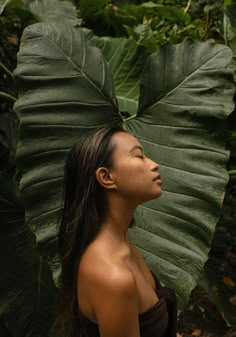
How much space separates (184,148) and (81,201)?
0.58m

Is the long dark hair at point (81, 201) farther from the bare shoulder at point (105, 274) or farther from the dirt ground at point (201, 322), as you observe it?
the dirt ground at point (201, 322)

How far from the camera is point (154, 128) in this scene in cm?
163

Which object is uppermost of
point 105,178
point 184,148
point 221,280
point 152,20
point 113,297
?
point 105,178

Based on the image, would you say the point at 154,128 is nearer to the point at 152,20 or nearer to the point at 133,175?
the point at 133,175

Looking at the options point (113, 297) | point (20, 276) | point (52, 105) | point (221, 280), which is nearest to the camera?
point (113, 297)

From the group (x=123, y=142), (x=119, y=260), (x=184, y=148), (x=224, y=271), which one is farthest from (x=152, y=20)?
(x=119, y=260)

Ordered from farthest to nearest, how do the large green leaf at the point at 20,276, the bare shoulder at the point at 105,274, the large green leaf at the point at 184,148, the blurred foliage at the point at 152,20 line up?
the blurred foliage at the point at 152,20
the large green leaf at the point at 20,276
the large green leaf at the point at 184,148
the bare shoulder at the point at 105,274

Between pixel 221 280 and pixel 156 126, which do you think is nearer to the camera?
pixel 156 126

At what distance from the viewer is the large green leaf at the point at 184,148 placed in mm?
1495

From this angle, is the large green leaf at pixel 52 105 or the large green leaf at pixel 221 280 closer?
the large green leaf at pixel 52 105

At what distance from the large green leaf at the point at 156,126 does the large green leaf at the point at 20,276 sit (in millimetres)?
346

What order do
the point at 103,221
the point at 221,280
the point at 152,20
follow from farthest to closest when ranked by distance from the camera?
the point at 152,20 → the point at 221,280 → the point at 103,221

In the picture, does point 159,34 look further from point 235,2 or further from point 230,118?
point 230,118

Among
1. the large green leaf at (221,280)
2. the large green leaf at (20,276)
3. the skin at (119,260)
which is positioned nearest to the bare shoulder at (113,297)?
the skin at (119,260)
